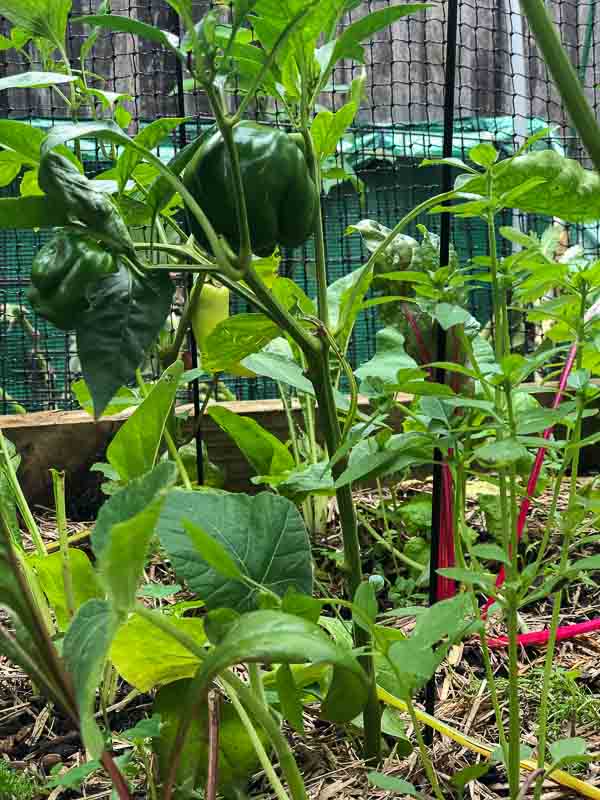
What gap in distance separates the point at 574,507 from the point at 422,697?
1.12ft

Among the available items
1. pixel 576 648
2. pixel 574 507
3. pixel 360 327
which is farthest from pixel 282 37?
pixel 360 327

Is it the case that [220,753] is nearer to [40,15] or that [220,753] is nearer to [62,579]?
[62,579]

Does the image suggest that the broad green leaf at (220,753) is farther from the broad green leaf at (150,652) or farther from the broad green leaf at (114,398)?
the broad green leaf at (114,398)

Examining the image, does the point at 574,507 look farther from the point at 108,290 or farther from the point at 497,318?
the point at 108,290

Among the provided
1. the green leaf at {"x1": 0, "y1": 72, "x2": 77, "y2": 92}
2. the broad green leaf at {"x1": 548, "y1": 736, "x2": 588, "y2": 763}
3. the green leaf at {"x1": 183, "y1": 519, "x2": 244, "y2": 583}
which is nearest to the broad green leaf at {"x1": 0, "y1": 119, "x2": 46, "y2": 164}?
the green leaf at {"x1": 0, "y1": 72, "x2": 77, "y2": 92}

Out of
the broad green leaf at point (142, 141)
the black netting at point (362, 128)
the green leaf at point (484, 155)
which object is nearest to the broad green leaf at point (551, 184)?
the green leaf at point (484, 155)

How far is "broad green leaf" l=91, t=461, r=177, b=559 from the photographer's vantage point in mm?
377

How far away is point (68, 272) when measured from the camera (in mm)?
459

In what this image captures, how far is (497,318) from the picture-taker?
1.95 ft

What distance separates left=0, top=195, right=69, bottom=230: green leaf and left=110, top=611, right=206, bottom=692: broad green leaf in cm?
28

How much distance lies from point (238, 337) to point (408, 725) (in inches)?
15.4

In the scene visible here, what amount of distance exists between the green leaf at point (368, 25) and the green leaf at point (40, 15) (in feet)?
0.62

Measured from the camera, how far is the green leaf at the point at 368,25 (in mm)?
499

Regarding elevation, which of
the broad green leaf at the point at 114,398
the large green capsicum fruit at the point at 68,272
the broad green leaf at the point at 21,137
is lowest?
the broad green leaf at the point at 114,398
